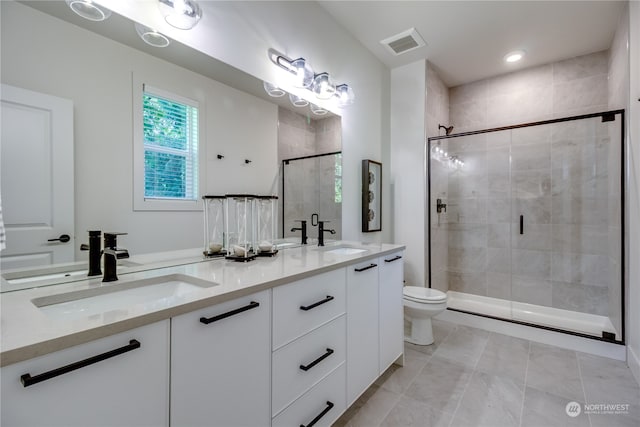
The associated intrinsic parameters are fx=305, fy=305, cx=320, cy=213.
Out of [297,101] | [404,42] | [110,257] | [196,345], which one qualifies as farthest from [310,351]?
[404,42]

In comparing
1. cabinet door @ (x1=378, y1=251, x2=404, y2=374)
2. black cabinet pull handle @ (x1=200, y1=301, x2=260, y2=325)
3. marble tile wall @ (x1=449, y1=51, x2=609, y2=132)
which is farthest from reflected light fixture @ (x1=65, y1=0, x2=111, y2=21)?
marble tile wall @ (x1=449, y1=51, x2=609, y2=132)

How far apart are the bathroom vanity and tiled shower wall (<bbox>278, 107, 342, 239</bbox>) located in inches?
19.0

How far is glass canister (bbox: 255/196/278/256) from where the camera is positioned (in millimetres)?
1697

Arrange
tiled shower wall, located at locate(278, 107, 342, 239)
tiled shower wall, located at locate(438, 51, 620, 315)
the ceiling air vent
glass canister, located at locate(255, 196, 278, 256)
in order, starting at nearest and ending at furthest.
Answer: glass canister, located at locate(255, 196, 278, 256) < tiled shower wall, located at locate(278, 107, 342, 239) < the ceiling air vent < tiled shower wall, located at locate(438, 51, 620, 315)

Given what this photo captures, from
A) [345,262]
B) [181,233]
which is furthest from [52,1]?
[345,262]

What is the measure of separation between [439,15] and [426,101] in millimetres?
841

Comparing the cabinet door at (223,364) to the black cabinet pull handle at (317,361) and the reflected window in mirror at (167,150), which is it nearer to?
the black cabinet pull handle at (317,361)

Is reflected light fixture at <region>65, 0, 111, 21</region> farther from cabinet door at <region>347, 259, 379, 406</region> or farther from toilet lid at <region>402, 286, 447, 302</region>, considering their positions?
toilet lid at <region>402, 286, 447, 302</region>

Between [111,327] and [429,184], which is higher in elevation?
[429,184]

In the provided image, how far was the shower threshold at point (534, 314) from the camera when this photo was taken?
2.64 m

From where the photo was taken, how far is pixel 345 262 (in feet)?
5.03

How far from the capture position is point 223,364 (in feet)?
3.11

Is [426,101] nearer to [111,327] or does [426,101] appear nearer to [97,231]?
[97,231]

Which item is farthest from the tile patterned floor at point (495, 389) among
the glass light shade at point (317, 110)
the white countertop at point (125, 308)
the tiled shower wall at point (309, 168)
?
the glass light shade at point (317, 110)
